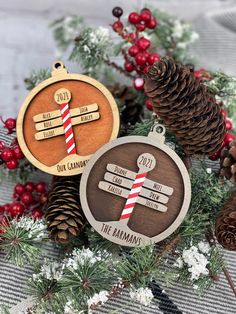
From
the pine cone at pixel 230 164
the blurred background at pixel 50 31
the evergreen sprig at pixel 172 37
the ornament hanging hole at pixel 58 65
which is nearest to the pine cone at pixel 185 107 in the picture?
the pine cone at pixel 230 164

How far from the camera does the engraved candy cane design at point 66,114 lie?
0.67 meters

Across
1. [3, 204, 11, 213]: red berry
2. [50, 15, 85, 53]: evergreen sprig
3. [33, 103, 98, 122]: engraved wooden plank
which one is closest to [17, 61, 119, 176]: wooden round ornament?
[33, 103, 98, 122]: engraved wooden plank

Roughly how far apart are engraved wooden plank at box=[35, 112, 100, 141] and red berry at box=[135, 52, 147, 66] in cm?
15

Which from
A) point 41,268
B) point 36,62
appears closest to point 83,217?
point 41,268

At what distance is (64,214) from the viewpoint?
0.61 meters

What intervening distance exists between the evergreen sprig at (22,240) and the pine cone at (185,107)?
21 centimetres

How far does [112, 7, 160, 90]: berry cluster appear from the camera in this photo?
0.77 meters

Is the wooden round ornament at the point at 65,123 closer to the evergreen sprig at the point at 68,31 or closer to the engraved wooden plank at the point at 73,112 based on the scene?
the engraved wooden plank at the point at 73,112

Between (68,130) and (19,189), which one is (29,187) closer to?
(19,189)

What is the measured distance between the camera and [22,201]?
76 centimetres

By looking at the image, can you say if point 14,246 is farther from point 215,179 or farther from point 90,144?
point 215,179

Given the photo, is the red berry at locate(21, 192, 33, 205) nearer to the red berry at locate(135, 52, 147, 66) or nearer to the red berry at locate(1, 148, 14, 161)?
the red berry at locate(1, 148, 14, 161)

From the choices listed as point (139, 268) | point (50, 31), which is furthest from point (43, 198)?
point (50, 31)

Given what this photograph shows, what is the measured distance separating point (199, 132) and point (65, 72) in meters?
0.21
